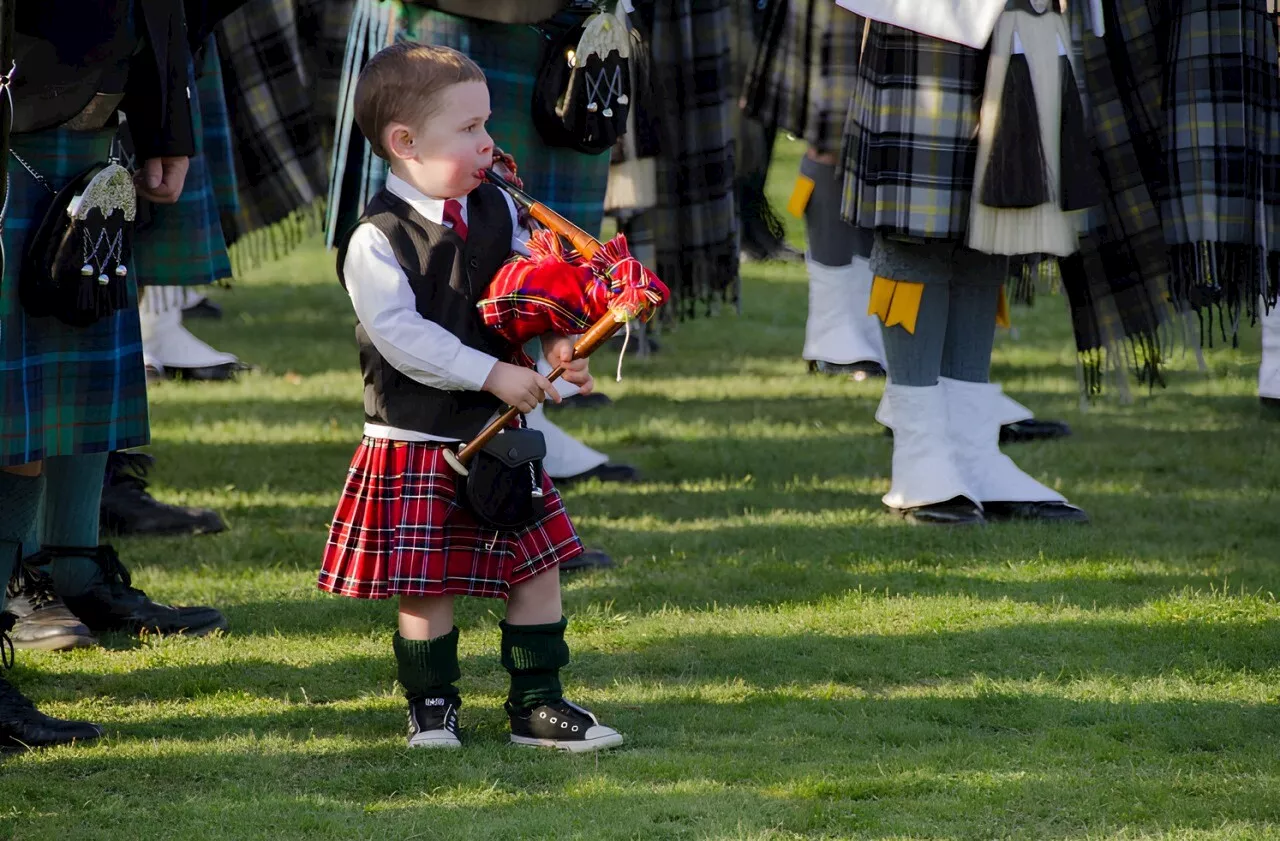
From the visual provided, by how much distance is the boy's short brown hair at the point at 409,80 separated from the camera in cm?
255

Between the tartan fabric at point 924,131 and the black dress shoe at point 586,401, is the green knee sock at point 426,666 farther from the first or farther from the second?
the black dress shoe at point 586,401

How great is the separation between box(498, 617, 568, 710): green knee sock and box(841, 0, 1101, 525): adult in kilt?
5.20ft

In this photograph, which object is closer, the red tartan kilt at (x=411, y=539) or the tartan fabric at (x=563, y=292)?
the tartan fabric at (x=563, y=292)

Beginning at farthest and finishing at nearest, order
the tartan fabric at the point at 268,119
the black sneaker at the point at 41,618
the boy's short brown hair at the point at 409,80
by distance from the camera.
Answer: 1. the tartan fabric at the point at 268,119
2. the black sneaker at the point at 41,618
3. the boy's short brown hair at the point at 409,80

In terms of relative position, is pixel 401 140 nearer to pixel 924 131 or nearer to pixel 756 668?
pixel 756 668

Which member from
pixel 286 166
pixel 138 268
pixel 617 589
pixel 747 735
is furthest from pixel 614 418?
→ pixel 747 735

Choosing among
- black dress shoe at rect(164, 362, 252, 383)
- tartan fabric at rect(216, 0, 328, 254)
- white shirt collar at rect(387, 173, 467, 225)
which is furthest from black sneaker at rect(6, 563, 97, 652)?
black dress shoe at rect(164, 362, 252, 383)

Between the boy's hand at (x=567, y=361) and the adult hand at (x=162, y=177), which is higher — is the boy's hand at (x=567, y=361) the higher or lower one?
the lower one

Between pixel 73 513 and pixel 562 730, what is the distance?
1.11 m

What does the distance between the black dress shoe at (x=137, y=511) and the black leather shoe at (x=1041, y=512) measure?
1.80 meters

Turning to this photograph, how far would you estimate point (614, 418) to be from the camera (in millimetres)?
5266

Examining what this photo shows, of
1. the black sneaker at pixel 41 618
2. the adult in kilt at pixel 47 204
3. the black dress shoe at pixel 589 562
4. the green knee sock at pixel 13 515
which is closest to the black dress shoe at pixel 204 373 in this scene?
the black dress shoe at pixel 589 562

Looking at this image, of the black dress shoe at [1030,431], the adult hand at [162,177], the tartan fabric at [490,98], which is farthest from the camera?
the black dress shoe at [1030,431]

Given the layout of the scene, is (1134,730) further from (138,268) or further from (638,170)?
(638,170)
